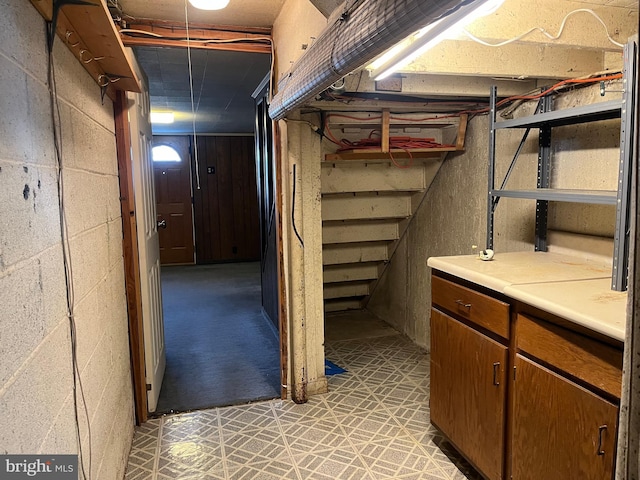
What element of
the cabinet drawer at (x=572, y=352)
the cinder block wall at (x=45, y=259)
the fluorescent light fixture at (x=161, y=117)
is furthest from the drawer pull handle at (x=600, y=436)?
the fluorescent light fixture at (x=161, y=117)

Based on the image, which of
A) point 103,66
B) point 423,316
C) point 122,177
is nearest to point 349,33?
point 103,66

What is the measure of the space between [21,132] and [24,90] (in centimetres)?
11

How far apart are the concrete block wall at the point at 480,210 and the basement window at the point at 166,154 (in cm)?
434

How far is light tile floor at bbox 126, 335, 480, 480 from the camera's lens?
2006 mm

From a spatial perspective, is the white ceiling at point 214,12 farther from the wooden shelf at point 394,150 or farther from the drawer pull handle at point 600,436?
the drawer pull handle at point 600,436

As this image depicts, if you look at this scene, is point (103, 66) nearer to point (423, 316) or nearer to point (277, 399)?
point (277, 399)

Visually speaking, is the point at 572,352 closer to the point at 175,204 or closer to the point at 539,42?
the point at 539,42

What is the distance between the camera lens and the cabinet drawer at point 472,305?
5.33ft

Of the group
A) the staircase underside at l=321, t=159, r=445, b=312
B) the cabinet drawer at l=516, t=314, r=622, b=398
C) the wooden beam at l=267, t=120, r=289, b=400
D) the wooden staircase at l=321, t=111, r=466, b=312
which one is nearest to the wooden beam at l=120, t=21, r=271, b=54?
the wooden beam at l=267, t=120, r=289, b=400

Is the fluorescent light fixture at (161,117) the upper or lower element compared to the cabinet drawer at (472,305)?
upper

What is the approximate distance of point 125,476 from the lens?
199 centimetres

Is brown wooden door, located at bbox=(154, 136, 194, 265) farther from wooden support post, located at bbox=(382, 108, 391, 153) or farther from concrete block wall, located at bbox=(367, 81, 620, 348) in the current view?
wooden support post, located at bbox=(382, 108, 391, 153)

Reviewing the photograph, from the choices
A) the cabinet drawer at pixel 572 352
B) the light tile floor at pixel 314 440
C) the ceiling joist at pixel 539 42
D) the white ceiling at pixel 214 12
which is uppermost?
the white ceiling at pixel 214 12

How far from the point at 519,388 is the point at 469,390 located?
301mm
